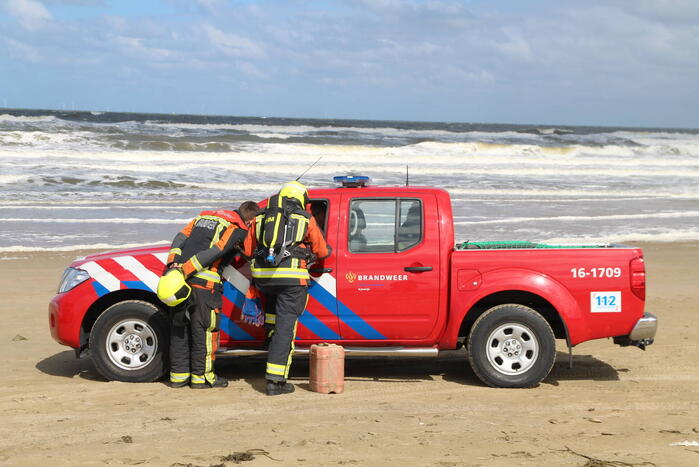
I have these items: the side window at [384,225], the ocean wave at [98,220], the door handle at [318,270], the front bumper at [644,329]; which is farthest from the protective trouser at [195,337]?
the ocean wave at [98,220]

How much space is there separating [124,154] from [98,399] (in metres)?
32.9

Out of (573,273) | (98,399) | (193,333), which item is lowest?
(98,399)

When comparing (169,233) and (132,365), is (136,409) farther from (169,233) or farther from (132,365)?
(169,233)

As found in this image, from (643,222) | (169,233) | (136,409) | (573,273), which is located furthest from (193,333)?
(643,222)

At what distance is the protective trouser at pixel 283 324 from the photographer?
6.63 meters

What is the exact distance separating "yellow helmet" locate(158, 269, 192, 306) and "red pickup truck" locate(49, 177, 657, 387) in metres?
0.40

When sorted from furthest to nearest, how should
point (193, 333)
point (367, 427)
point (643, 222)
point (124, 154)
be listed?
point (124, 154) < point (643, 222) < point (193, 333) < point (367, 427)

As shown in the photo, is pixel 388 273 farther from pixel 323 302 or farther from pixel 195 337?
pixel 195 337

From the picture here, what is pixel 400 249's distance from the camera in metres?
6.94

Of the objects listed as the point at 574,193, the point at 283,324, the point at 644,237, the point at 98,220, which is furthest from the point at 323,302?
the point at 574,193

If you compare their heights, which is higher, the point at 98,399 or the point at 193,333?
the point at 193,333

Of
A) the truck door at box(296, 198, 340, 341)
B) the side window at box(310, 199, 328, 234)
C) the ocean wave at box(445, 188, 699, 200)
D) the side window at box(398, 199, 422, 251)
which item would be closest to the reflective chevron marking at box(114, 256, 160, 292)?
the truck door at box(296, 198, 340, 341)

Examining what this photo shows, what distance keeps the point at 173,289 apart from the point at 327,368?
4.21 ft

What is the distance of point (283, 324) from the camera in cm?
667
